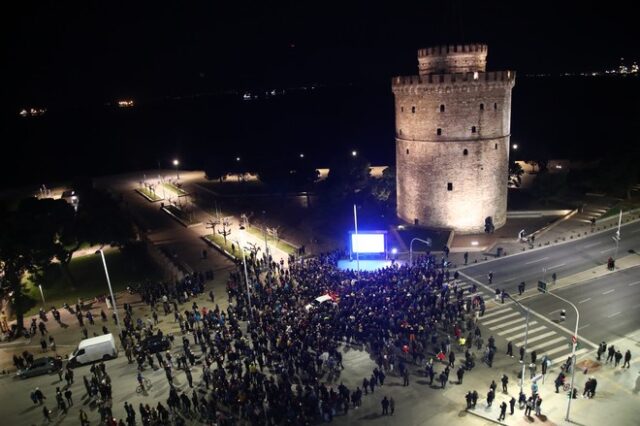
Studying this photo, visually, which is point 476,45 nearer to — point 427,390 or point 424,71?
point 424,71

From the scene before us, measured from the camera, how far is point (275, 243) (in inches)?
1727

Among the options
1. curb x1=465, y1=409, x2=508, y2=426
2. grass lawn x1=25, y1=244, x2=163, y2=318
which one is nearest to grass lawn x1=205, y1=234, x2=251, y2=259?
grass lawn x1=25, y1=244, x2=163, y2=318

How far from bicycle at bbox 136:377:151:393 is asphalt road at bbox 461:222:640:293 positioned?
2224 cm

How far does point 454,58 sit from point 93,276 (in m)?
36.2

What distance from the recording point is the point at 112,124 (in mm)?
198500

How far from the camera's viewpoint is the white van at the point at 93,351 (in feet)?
83.4

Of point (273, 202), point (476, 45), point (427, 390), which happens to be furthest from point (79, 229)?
point (476, 45)

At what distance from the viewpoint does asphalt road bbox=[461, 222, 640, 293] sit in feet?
110

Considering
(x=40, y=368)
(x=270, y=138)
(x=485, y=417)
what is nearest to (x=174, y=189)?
(x=40, y=368)

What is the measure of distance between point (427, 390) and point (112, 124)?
203 m

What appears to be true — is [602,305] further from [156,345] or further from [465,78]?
[156,345]

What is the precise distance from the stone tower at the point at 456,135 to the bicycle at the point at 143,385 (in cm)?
2871

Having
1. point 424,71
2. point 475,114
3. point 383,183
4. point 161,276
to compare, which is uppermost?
point 424,71

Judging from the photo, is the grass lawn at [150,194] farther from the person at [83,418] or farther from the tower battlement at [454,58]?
the person at [83,418]
